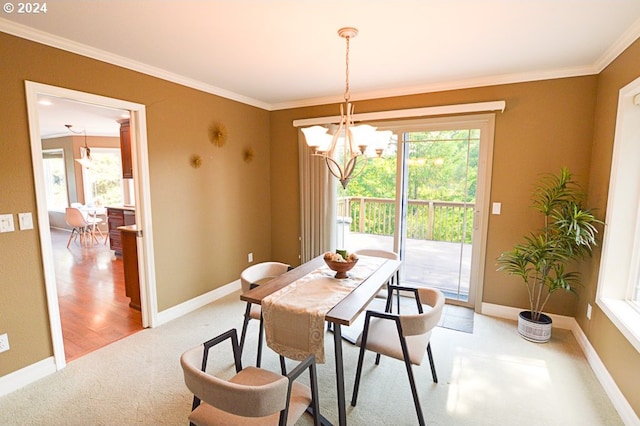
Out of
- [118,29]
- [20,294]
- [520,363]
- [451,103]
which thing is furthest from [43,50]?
[520,363]

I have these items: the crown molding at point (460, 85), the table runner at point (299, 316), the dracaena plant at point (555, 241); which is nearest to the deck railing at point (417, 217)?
the dracaena plant at point (555, 241)

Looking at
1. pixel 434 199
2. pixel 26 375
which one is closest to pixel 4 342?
pixel 26 375

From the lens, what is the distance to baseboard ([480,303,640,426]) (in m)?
1.93

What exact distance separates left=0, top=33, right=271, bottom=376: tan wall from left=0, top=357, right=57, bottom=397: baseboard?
0.13 feet

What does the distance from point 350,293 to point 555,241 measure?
1982mm

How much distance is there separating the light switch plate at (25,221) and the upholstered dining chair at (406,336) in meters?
2.45

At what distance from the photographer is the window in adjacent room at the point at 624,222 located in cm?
226

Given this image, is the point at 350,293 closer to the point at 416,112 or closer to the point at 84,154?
the point at 416,112

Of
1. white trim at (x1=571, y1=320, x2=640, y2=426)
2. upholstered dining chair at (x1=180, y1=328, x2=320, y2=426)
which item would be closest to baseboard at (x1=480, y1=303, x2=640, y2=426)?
white trim at (x1=571, y1=320, x2=640, y2=426)

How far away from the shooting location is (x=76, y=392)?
2.19 m

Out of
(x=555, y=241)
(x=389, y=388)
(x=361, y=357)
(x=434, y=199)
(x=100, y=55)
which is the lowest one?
(x=389, y=388)

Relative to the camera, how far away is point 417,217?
153 inches

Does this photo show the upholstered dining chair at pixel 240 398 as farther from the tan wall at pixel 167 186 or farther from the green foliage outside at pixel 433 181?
the green foliage outside at pixel 433 181

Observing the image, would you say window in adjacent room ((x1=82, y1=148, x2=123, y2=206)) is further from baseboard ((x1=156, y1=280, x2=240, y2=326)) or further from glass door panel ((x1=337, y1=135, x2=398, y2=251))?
glass door panel ((x1=337, y1=135, x2=398, y2=251))
